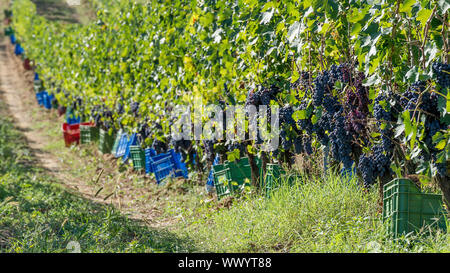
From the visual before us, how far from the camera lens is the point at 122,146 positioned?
9.66 m

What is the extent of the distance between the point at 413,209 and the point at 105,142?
23.7ft

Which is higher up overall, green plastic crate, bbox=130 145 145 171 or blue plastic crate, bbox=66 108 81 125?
blue plastic crate, bbox=66 108 81 125

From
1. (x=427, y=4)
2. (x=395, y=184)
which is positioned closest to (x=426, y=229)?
(x=395, y=184)

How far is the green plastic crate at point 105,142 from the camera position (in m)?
10.3

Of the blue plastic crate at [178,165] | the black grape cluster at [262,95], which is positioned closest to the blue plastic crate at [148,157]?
the blue plastic crate at [178,165]

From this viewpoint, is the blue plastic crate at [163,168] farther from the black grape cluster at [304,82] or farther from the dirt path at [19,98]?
the black grape cluster at [304,82]

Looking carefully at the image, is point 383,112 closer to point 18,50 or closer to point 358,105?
point 358,105

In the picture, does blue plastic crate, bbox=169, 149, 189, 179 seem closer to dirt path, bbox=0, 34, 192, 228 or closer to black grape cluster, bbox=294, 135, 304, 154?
dirt path, bbox=0, 34, 192, 228

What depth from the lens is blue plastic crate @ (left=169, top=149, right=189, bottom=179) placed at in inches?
310

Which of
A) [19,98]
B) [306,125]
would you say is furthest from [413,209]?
[19,98]

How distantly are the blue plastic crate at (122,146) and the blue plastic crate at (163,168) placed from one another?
163cm

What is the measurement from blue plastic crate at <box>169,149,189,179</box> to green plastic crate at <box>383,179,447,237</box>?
427cm

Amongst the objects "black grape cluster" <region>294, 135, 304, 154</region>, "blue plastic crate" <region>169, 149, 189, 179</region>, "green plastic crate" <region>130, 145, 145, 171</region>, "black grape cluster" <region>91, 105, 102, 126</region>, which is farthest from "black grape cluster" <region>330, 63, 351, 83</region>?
"black grape cluster" <region>91, 105, 102, 126</region>
